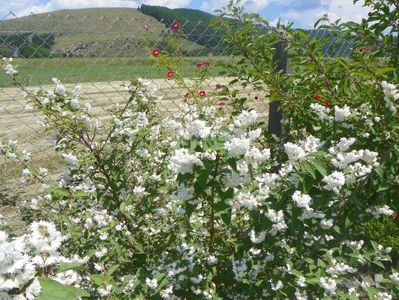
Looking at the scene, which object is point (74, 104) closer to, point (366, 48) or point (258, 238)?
point (258, 238)

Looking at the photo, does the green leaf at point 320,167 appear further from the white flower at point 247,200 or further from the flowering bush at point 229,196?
the white flower at point 247,200

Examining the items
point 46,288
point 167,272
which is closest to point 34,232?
point 46,288

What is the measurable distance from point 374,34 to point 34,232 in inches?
94.4

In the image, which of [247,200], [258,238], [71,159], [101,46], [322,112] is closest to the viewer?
[247,200]

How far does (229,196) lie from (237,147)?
0.75 feet

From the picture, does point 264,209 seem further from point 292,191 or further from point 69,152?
point 69,152

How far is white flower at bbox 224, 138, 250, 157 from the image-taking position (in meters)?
1.59

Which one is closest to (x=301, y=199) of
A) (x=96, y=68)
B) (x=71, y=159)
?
(x=71, y=159)

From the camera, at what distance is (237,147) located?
1.60m

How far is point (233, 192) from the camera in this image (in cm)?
175

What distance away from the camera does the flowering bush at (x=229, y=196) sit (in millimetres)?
1727

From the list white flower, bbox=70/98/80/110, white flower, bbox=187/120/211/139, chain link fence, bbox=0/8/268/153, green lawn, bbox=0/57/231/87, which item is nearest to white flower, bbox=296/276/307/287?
white flower, bbox=187/120/211/139

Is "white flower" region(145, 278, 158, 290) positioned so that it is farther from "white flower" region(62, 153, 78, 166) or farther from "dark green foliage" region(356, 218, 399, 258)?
"dark green foliage" region(356, 218, 399, 258)

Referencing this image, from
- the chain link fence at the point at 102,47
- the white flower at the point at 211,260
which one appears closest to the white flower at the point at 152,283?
the white flower at the point at 211,260
